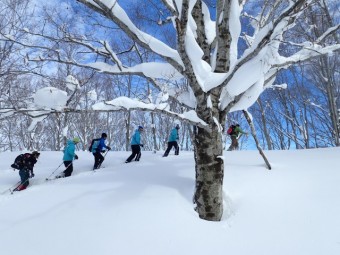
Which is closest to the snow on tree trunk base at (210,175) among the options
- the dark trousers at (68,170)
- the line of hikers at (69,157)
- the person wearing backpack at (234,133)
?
the line of hikers at (69,157)

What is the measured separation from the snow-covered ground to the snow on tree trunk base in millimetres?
223

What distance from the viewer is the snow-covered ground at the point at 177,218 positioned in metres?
3.92

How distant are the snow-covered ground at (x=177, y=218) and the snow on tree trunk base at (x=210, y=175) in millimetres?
223

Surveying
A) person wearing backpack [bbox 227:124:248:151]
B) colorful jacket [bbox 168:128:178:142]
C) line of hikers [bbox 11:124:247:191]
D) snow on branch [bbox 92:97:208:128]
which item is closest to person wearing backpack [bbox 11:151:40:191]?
line of hikers [bbox 11:124:247:191]

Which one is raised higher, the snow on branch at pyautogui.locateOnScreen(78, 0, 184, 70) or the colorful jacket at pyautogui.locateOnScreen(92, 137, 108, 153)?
the snow on branch at pyautogui.locateOnScreen(78, 0, 184, 70)

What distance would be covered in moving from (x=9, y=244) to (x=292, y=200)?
4.56 meters

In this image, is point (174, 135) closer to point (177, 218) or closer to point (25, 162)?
point (25, 162)

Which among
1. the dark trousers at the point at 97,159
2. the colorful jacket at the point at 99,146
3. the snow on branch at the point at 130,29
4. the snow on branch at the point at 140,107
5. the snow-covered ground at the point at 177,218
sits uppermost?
the snow on branch at the point at 130,29

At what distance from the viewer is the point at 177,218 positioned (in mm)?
4492

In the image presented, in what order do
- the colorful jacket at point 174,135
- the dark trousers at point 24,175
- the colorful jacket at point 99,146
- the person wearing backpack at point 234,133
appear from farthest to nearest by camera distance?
the person wearing backpack at point 234,133
the colorful jacket at point 174,135
the colorful jacket at point 99,146
the dark trousers at point 24,175

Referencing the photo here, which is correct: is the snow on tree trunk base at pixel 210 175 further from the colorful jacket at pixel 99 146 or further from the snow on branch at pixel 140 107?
the colorful jacket at pixel 99 146

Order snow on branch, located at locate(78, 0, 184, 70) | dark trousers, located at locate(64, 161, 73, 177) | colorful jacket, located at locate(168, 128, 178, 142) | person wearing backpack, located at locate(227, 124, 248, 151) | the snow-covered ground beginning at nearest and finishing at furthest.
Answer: the snow-covered ground < snow on branch, located at locate(78, 0, 184, 70) < dark trousers, located at locate(64, 161, 73, 177) < colorful jacket, located at locate(168, 128, 178, 142) < person wearing backpack, located at locate(227, 124, 248, 151)

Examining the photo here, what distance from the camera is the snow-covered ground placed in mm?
3918

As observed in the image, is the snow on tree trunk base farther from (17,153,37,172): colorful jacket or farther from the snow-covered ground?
(17,153,37,172): colorful jacket
